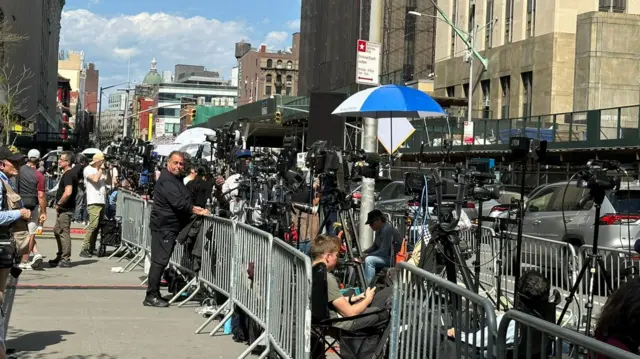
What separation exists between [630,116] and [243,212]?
57.1ft

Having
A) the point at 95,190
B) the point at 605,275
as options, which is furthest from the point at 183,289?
the point at 95,190

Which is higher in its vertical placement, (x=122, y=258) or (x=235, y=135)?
(x=235, y=135)

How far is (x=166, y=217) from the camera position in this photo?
34.2ft

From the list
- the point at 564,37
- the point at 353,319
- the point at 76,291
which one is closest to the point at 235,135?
the point at 76,291

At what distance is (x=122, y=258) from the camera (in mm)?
15023

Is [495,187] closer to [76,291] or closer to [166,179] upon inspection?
[166,179]

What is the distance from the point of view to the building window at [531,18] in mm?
39125

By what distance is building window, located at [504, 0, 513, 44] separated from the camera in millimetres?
41062

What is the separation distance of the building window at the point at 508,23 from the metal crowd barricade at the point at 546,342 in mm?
38844

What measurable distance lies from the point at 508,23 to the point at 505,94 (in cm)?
335

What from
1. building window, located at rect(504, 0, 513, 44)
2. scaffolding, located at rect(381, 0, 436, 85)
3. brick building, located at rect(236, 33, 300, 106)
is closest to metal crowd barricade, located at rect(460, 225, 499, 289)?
building window, located at rect(504, 0, 513, 44)

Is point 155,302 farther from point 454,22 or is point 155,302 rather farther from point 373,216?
point 454,22

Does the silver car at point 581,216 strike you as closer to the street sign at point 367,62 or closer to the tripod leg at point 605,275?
the tripod leg at point 605,275

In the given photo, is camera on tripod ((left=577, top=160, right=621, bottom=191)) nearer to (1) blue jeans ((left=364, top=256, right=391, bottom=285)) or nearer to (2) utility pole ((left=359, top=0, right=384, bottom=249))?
(1) blue jeans ((left=364, top=256, right=391, bottom=285))
